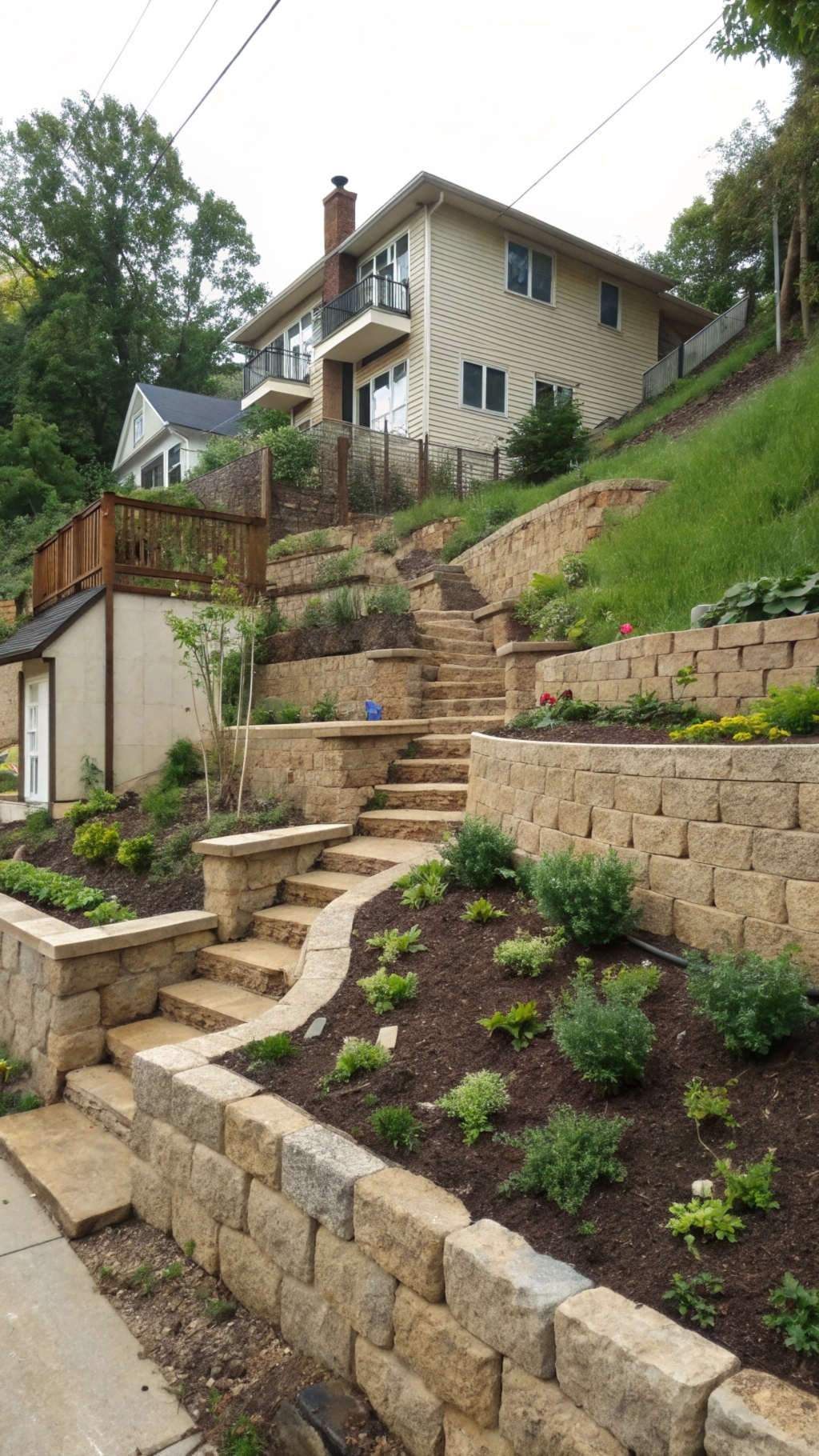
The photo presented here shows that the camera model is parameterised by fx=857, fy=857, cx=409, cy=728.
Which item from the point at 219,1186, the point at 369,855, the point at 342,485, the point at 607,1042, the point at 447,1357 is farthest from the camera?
the point at 342,485

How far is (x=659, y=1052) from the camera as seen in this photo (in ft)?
9.41

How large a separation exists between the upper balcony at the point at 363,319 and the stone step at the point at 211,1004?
48.7 ft

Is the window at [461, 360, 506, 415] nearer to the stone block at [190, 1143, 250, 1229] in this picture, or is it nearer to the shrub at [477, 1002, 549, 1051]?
the shrub at [477, 1002, 549, 1051]

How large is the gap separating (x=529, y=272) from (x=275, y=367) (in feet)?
20.4

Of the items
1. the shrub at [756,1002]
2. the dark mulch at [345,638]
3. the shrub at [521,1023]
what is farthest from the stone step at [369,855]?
the dark mulch at [345,638]

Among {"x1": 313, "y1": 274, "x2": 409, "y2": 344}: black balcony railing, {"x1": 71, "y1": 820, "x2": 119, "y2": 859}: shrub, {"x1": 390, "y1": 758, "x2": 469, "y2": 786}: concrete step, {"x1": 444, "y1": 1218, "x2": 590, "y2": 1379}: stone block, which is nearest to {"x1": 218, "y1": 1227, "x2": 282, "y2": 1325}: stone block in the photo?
{"x1": 444, "y1": 1218, "x2": 590, "y2": 1379}: stone block

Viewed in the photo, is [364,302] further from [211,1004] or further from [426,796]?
[211,1004]

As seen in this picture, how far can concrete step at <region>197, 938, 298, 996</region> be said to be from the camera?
15.8 ft

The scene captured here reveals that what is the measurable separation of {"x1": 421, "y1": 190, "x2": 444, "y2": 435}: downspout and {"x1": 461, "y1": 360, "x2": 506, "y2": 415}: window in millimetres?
889

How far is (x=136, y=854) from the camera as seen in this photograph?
661 centimetres

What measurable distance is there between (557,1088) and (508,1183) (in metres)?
0.46

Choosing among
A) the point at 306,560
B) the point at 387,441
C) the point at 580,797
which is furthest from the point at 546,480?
the point at 580,797

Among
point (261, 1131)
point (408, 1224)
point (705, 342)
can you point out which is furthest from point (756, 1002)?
point (705, 342)

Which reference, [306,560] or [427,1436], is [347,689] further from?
[427,1436]
